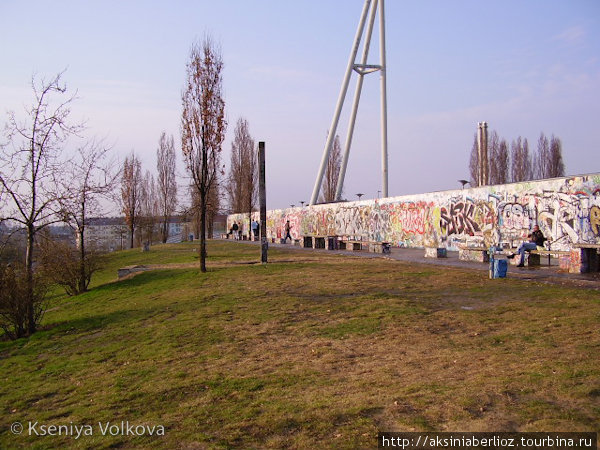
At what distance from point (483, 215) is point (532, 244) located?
17.0 feet

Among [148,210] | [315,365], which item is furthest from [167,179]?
[315,365]

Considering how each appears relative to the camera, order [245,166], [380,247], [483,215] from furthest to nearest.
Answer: [245,166] → [380,247] → [483,215]

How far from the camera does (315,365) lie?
234 inches

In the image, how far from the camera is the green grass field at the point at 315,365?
4.16 meters

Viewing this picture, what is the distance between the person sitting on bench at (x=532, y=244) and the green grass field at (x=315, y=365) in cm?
269

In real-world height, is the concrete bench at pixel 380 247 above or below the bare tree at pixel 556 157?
below

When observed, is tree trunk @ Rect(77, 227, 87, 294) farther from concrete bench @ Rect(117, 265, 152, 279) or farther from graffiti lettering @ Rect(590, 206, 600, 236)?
graffiti lettering @ Rect(590, 206, 600, 236)

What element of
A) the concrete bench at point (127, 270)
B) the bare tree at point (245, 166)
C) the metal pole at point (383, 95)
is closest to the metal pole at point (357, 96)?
the metal pole at point (383, 95)

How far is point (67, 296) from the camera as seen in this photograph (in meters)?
17.0

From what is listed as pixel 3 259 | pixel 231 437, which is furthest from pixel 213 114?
pixel 231 437

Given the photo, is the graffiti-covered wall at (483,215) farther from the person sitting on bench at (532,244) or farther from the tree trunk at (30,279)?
the tree trunk at (30,279)

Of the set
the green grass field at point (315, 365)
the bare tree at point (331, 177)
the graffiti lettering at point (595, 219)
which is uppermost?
the bare tree at point (331, 177)

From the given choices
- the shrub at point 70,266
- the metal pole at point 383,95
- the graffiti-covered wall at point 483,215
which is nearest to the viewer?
the graffiti-covered wall at point 483,215

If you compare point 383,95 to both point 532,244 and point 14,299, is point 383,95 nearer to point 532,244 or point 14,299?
point 532,244
